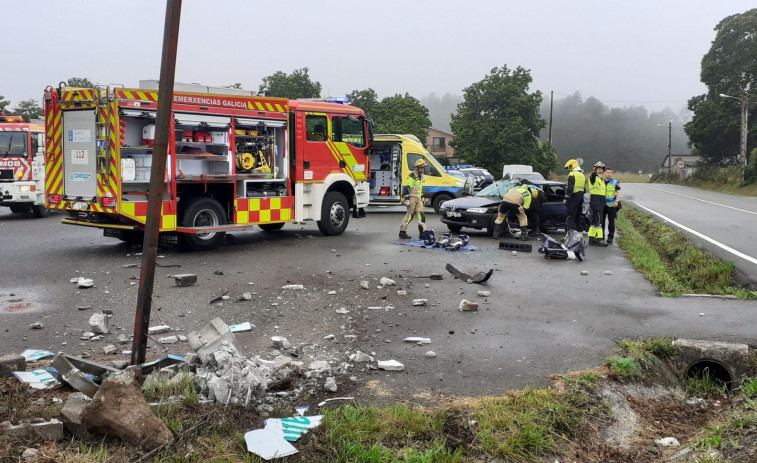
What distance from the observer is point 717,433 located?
174 inches

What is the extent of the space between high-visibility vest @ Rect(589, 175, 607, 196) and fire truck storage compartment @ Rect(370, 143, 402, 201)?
23.9 ft

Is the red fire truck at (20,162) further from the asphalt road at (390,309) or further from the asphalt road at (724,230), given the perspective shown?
the asphalt road at (724,230)

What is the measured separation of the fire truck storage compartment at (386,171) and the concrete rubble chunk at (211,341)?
607 inches

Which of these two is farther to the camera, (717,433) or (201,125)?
(201,125)

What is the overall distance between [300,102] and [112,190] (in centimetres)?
451

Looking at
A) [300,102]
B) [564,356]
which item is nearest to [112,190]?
[300,102]

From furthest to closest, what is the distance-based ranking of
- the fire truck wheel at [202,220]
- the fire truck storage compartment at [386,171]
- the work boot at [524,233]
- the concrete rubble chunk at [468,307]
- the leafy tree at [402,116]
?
the leafy tree at [402,116] < the fire truck storage compartment at [386,171] < the work boot at [524,233] < the fire truck wheel at [202,220] < the concrete rubble chunk at [468,307]

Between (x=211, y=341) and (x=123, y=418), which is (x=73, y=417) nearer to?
(x=123, y=418)

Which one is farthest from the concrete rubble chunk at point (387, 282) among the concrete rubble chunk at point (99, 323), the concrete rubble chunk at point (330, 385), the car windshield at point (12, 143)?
the car windshield at point (12, 143)

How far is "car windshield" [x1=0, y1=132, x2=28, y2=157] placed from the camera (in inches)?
687

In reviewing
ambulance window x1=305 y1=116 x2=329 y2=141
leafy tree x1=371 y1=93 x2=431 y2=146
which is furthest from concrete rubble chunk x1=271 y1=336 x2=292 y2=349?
leafy tree x1=371 y1=93 x2=431 y2=146

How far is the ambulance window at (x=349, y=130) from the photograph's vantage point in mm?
14695

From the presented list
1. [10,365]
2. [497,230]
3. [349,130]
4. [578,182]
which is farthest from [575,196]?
[10,365]

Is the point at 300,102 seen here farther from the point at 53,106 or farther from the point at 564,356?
the point at 564,356
